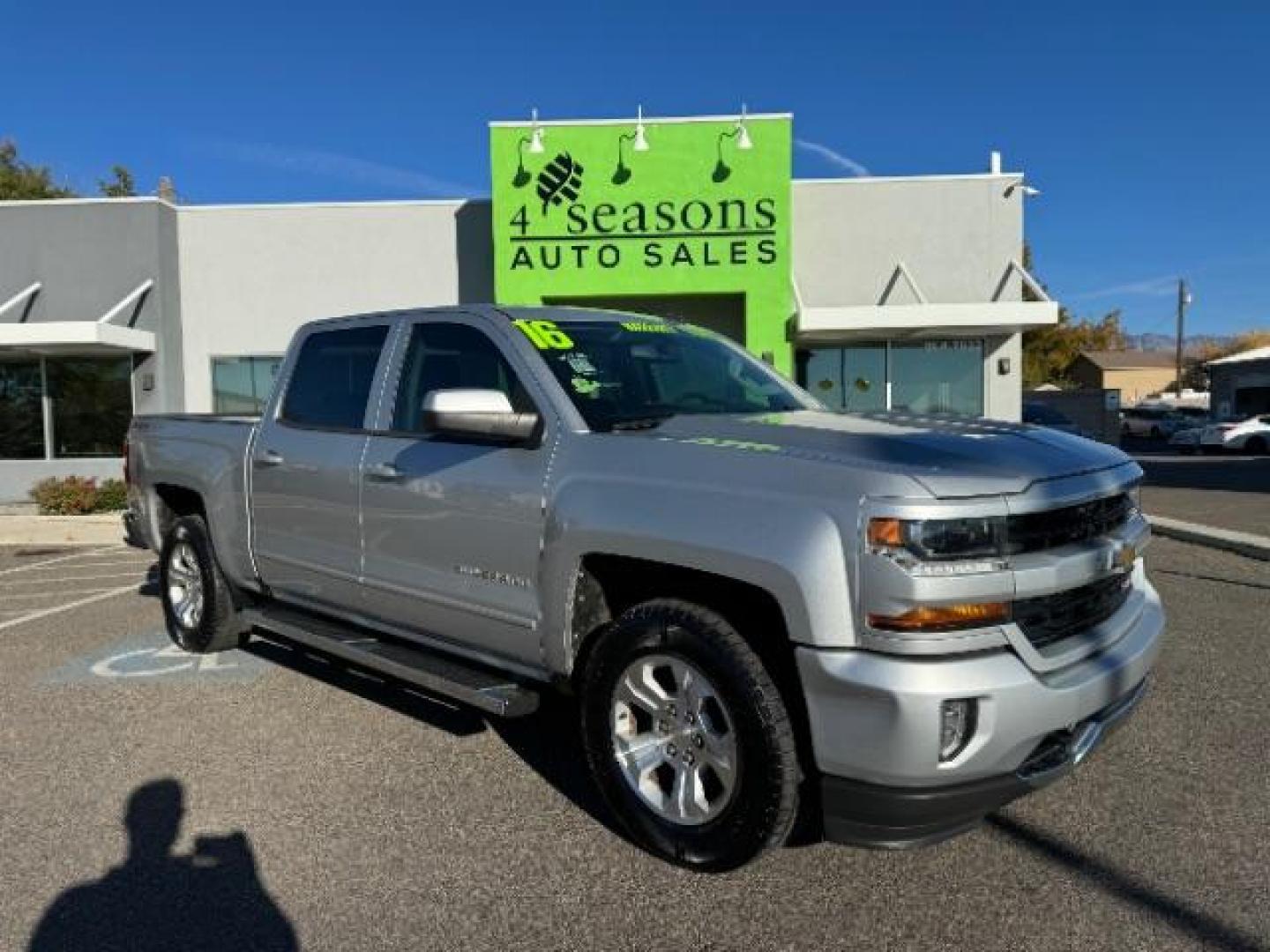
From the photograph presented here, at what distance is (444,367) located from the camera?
4.45 meters

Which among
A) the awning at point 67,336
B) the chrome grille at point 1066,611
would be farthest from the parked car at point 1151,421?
the chrome grille at point 1066,611

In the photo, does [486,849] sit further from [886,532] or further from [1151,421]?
[1151,421]

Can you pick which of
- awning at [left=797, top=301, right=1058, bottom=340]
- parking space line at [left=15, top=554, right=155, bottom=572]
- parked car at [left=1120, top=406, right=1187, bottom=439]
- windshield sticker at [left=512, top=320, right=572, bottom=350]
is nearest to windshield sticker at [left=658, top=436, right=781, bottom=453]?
windshield sticker at [left=512, top=320, right=572, bottom=350]

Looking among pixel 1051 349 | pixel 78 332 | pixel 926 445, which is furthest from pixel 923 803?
pixel 1051 349

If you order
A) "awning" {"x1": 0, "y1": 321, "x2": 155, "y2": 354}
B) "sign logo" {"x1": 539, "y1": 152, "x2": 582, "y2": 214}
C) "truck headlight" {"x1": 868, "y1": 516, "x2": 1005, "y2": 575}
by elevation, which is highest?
"sign logo" {"x1": 539, "y1": 152, "x2": 582, "y2": 214}

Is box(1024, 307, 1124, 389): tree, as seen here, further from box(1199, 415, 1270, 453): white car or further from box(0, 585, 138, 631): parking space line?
box(0, 585, 138, 631): parking space line

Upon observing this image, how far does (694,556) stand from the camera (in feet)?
10.3

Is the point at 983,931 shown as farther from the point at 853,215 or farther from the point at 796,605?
the point at 853,215

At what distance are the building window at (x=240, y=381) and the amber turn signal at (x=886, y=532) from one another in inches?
634

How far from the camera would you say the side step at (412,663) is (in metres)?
3.72

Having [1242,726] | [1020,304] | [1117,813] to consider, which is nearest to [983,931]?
[1117,813]

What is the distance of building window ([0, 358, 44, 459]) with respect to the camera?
17391 millimetres

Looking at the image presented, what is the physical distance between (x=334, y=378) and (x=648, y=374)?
1.74 metres

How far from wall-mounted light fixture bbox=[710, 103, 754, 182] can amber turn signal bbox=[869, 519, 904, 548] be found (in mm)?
13169
